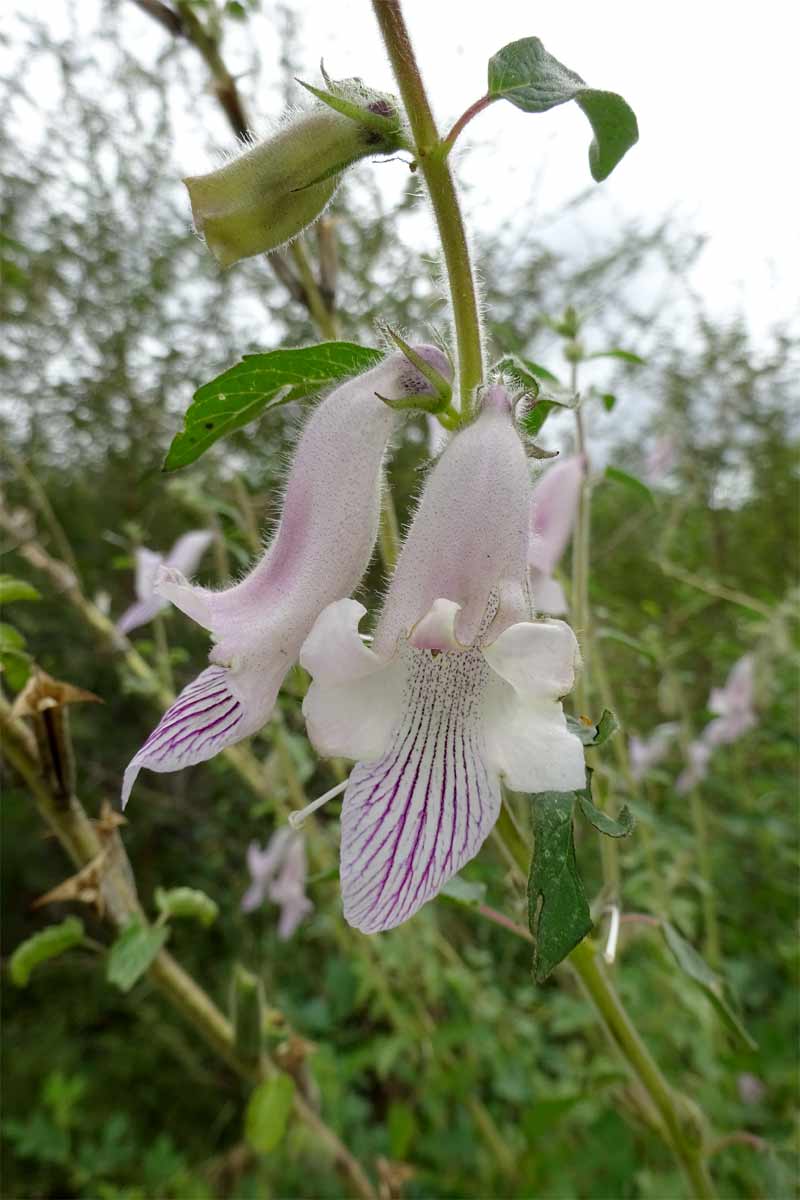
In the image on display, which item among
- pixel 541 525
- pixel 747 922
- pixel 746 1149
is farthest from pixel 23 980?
pixel 747 922

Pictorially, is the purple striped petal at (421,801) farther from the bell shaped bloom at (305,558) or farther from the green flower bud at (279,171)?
the green flower bud at (279,171)

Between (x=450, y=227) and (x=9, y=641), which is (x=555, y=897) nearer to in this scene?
(x=450, y=227)

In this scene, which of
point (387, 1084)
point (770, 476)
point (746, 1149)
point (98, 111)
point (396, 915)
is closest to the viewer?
point (396, 915)

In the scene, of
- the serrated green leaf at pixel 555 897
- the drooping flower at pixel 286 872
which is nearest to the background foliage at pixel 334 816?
the drooping flower at pixel 286 872

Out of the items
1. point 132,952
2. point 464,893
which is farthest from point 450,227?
point 132,952

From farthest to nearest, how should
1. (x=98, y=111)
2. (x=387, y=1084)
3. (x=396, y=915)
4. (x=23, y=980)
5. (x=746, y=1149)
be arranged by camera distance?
(x=98, y=111) → (x=387, y=1084) → (x=746, y=1149) → (x=23, y=980) → (x=396, y=915)

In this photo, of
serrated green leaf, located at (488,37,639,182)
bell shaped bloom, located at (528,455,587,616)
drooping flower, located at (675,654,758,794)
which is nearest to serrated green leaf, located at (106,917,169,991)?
bell shaped bloom, located at (528,455,587,616)

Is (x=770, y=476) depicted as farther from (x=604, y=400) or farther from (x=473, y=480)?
(x=473, y=480)

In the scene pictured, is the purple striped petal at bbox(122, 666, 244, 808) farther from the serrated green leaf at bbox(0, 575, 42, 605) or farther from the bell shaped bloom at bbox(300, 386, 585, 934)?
the serrated green leaf at bbox(0, 575, 42, 605)
